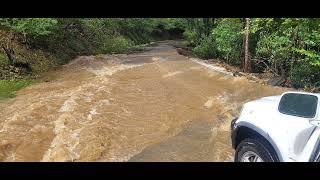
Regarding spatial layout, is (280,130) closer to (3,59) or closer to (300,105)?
(300,105)

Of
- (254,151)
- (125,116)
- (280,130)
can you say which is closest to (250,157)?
(254,151)

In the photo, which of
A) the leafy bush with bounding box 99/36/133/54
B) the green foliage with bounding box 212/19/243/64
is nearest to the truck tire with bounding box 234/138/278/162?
the green foliage with bounding box 212/19/243/64

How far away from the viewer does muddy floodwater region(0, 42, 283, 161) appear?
780cm

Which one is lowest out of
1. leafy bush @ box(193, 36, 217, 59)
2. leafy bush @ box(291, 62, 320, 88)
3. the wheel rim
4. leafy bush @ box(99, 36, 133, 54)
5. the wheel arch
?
leafy bush @ box(99, 36, 133, 54)

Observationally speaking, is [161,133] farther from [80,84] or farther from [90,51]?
[90,51]

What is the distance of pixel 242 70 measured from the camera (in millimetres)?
18078

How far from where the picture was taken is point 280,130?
4.37 metres

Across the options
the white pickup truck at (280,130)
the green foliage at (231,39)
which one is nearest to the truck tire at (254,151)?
the white pickup truck at (280,130)

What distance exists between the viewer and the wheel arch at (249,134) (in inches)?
172

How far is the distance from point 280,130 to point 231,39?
50.5 feet

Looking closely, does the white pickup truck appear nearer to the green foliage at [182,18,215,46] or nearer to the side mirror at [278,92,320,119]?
the side mirror at [278,92,320,119]

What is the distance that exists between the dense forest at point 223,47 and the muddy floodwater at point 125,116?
48.1 inches

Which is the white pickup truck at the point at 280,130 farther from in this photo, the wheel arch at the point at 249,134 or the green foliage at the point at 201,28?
the green foliage at the point at 201,28
